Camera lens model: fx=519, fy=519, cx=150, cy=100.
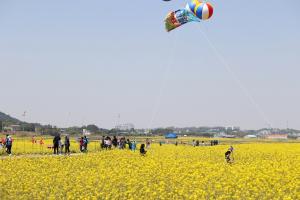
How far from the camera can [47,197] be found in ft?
51.6

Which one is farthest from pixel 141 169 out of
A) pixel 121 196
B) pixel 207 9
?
pixel 207 9

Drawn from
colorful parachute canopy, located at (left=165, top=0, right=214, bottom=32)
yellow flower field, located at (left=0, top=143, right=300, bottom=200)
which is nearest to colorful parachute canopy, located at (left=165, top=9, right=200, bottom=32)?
colorful parachute canopy, located at (left=165, top=0, right=214, bottom=32)

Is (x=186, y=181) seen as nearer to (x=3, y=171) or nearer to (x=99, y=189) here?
(x=99, y=189)

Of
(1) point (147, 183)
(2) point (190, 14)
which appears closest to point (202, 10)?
(2) point (190, 14)

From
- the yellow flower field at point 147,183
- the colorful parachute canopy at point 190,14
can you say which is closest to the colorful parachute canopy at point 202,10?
the colorful parachute canopy at point 190,14

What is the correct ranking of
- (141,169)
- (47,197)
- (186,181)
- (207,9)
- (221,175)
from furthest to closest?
(207,9)
(141,169)
(221,175)
(186,181)
(47,197)

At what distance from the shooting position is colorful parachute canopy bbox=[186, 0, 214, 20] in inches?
1169

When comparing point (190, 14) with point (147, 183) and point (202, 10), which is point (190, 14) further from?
point (147, 183)

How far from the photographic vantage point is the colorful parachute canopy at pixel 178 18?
31.9 m

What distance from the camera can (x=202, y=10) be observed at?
29844 millimetres

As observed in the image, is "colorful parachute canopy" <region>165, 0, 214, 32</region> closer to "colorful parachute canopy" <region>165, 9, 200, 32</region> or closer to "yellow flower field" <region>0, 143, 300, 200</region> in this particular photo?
"colorful parachute canopy" <region>165, 9, 200, 32</region>

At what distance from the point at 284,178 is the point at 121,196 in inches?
296

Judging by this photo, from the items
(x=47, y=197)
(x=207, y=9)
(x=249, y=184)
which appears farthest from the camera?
(x=207, y=9)

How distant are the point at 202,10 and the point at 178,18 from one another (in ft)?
10.2
